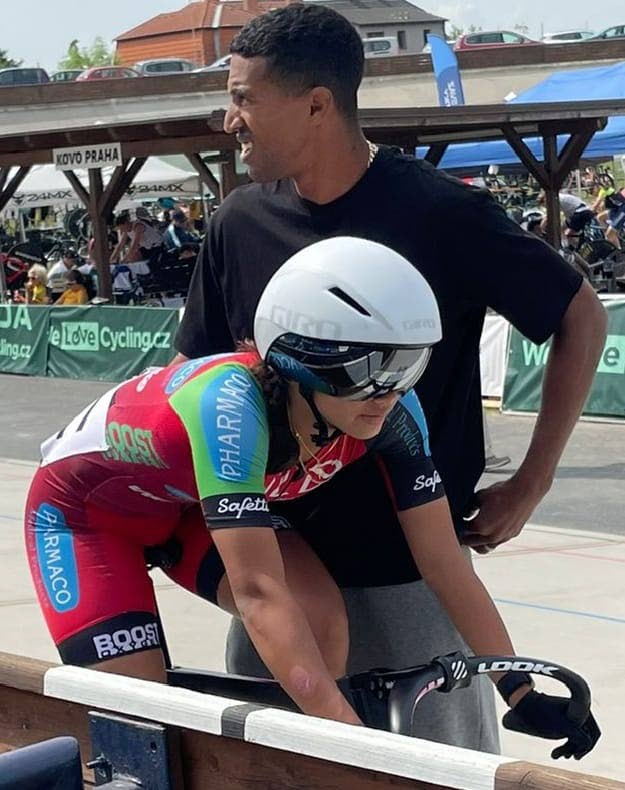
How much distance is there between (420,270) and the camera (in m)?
2.72

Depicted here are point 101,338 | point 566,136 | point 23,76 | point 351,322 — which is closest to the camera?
point 351,322

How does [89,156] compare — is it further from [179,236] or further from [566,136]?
[179,236]

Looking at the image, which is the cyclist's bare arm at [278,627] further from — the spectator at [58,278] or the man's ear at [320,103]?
the spectator at [58,278]

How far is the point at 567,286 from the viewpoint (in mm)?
2766

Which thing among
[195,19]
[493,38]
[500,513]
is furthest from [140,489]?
[195,19]

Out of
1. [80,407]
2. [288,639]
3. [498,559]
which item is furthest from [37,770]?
[80,407]

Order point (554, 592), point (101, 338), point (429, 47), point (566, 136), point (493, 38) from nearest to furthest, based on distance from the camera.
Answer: point (554, 592) < point (101, 338) < point (566, 136) < point (429, 47) < point (493, 38)

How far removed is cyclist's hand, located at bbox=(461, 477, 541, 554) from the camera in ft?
9.35

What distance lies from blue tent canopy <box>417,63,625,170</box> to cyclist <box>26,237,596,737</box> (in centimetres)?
1829

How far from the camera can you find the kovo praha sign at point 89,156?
57.1 feet

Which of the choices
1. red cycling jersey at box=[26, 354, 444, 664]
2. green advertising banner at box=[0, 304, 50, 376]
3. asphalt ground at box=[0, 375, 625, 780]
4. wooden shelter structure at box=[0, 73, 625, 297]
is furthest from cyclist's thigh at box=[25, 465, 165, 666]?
green advertising banner at box=[0, 304, 50, 376]

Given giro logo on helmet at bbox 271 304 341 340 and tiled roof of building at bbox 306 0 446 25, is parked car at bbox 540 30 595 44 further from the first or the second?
giro logo on helmet at bbox 271 304 341 340

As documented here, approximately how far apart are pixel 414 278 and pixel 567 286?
1.70 ft

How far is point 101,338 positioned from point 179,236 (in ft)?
32.9
